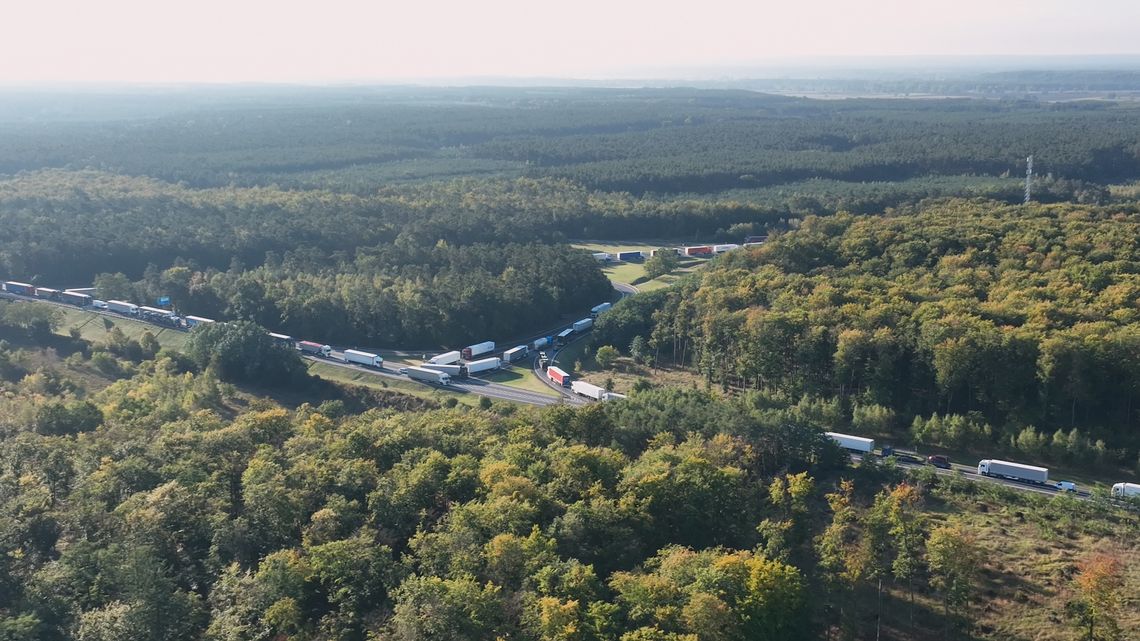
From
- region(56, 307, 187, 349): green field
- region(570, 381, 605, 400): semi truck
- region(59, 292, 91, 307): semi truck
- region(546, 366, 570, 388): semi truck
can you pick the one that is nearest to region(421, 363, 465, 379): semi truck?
region(546, 366, 570, 388): semi truck

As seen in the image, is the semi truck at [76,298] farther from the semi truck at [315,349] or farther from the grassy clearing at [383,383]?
the grassy clearing at [383,383]

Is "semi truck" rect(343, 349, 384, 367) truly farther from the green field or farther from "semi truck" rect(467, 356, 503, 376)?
the green field

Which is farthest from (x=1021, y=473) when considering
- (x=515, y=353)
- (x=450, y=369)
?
(x=450, y=369)

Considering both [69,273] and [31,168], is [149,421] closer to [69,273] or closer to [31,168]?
[69,273]

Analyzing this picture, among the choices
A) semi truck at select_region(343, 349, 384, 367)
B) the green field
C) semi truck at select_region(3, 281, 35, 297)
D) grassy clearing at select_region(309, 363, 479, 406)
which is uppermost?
semi truck at select_region(3, 281, 35, 297)

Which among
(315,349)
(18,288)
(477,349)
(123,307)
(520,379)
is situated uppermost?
(18,288)

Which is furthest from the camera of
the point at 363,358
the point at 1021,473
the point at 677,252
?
the point at 677,252

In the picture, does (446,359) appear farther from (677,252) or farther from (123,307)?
(677,252)

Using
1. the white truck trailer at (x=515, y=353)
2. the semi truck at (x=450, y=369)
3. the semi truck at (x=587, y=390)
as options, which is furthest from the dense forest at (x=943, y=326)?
the semi truck at (x=450, y=369)
